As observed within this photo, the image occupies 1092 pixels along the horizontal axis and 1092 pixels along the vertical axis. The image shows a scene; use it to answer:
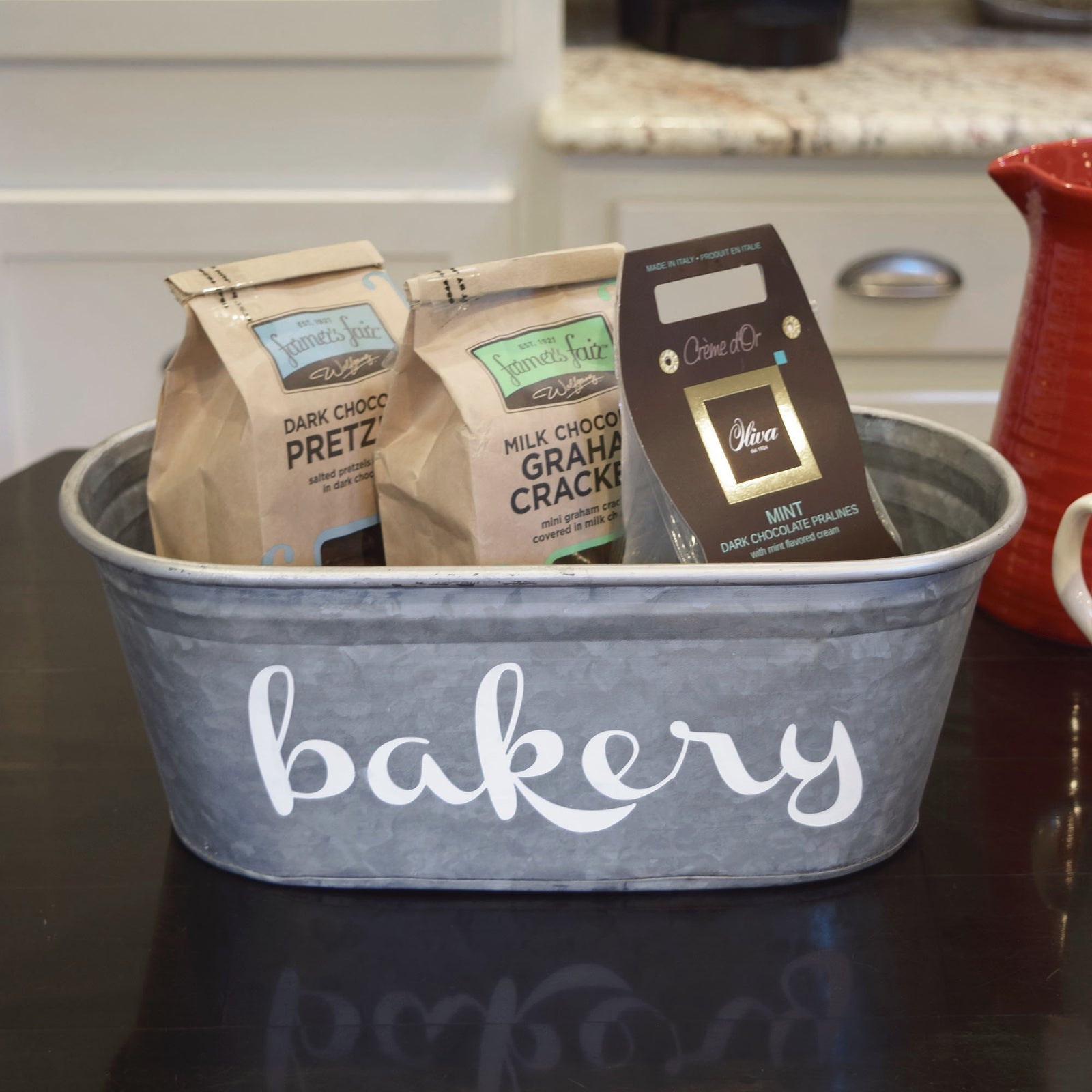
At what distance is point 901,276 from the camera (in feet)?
4.68

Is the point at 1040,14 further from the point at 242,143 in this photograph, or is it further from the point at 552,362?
Answer: the point at 552,362

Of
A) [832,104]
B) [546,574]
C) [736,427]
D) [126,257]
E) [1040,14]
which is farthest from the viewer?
[1040,14]

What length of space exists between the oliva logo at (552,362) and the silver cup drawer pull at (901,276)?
971 mm

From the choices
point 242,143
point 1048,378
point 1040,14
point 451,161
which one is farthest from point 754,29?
point 1048,378

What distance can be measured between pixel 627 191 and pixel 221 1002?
1.18 meters

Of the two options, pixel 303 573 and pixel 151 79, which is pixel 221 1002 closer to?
pixel 303 573

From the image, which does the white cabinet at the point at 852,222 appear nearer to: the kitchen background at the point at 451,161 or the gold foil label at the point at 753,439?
the kitchen background at the point at 451,161

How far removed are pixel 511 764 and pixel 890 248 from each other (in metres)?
1.17

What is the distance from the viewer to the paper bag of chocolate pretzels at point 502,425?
510 millimetres

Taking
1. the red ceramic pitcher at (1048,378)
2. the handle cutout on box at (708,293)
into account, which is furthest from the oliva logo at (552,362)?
the handle cutout on box at (708,293)

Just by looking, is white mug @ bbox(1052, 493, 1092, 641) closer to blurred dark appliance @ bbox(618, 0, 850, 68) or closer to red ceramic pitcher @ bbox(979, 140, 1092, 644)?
red ceramic pitcher @ bbox(979, 140, 1092, 644)

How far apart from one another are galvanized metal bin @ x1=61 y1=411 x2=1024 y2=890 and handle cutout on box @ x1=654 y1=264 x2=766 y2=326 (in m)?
0.95

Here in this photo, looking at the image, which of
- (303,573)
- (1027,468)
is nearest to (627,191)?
(1027,468)

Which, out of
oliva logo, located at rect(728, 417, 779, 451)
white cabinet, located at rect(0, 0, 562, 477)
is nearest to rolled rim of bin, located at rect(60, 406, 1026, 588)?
oliva logo, located at rect(728, 417, 779, 451)
